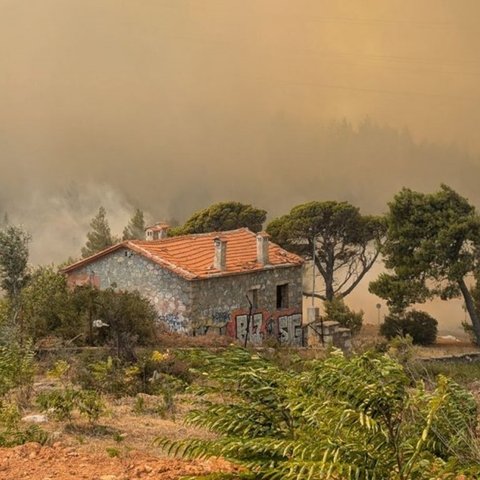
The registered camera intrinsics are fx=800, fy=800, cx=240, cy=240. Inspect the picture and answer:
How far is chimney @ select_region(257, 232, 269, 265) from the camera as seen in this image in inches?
1398

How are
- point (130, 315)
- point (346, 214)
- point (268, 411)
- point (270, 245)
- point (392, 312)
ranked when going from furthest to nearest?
point (346, 214)
point (392, 312)
point (270, 245)
point (130, 315)
point (268, 411)

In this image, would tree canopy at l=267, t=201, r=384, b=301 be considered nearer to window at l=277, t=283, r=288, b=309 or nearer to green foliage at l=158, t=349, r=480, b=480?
window at l=277, t=283, r=288, b=309

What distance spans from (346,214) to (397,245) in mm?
8307

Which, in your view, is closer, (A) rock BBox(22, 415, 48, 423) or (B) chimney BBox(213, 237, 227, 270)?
(A) rock BBox(22, 415, 48, 423)

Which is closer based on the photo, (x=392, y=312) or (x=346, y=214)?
(x=392, y=312)

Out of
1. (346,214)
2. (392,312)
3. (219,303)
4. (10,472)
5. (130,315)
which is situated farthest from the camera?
(346,214)

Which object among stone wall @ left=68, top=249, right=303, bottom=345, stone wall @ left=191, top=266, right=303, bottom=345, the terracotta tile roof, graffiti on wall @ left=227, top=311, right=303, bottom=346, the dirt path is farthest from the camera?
graffiti on wall @ left=227, top=311, right=303, bottom=346

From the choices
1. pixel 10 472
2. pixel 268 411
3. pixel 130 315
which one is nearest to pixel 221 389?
pixel 268 411

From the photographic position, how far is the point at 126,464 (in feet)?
24.0

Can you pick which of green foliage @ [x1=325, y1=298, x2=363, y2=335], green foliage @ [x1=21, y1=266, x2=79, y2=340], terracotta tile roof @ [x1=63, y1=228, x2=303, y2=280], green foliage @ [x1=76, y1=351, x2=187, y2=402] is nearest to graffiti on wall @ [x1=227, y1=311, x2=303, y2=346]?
terracotta tile roof @ [x1=63, y1=228, x2=303, y2=280]

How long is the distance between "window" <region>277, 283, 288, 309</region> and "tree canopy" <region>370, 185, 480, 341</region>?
6.64 m

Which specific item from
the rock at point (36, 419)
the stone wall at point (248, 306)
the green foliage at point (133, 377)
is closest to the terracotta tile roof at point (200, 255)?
the stone wall at point (248, 306)

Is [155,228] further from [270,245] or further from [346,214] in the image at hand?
[346,214]

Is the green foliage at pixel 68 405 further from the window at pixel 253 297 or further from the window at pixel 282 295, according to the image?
the window at pixel 282 295
